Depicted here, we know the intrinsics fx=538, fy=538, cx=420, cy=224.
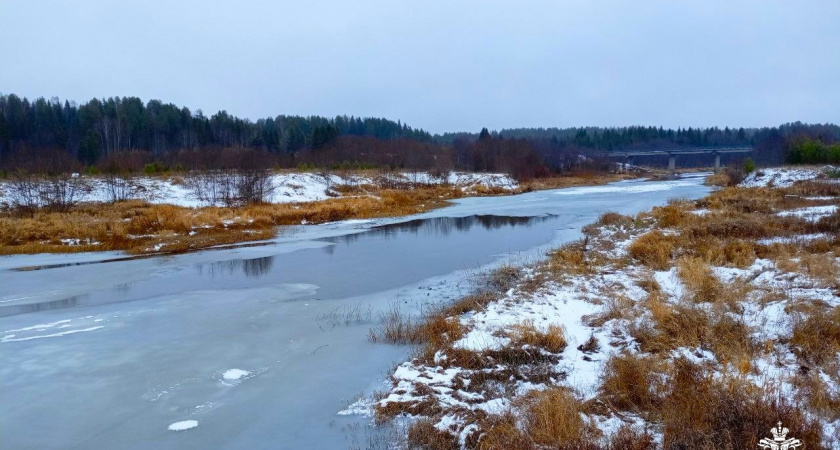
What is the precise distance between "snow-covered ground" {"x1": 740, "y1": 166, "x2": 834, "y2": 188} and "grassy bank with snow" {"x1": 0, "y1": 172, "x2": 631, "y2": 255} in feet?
78.3

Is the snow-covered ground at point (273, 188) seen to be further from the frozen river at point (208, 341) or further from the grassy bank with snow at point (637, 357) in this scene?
the grassy bank with snow at point (637, 357)

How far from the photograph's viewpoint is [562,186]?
2692 inches

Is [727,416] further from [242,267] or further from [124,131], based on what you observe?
[124,131]

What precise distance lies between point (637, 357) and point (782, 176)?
A: 46343 mm

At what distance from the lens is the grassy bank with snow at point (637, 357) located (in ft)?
18.0

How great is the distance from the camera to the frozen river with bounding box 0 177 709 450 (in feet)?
21.7

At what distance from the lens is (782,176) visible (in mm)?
44750

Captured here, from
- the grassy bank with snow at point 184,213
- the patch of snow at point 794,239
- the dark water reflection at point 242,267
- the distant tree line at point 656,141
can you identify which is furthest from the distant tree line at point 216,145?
the patch of snow at point 794,239

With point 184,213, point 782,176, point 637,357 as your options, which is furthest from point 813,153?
point 637,357

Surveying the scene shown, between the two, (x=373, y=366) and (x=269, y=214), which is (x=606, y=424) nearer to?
(x=373, y=366)

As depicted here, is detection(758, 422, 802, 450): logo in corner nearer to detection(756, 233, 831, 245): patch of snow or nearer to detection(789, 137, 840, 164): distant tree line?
detection(756, 233, 831, 245): patch of snow

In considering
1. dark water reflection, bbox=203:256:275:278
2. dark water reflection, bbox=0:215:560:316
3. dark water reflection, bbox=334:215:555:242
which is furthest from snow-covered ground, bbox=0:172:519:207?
dark water reflection, bbox=203:256:275:278

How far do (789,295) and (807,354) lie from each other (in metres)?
2.76

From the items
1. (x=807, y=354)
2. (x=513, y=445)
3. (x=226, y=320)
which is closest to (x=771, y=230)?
(x=807, y=354)
